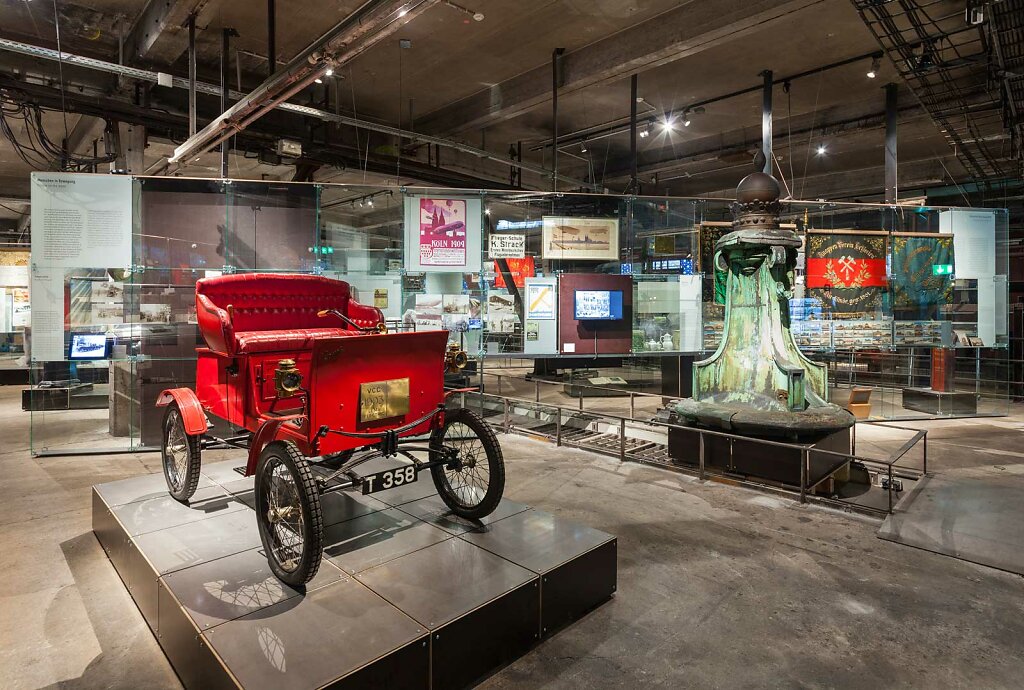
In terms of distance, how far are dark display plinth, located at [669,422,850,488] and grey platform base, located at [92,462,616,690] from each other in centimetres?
266

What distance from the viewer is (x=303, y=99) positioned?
350 inches

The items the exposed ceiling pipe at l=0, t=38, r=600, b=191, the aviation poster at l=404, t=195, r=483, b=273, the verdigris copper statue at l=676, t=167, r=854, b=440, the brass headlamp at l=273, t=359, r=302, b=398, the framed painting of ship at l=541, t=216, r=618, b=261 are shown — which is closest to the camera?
the brass headlamp at l=273, t=359, r=302, b=398

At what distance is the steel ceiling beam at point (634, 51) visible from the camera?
6.17 m

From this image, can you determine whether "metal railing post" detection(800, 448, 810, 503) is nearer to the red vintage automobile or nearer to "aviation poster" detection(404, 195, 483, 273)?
the red vintage automobile

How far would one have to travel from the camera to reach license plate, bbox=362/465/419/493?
2.97 metres

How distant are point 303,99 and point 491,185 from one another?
4.60 metres

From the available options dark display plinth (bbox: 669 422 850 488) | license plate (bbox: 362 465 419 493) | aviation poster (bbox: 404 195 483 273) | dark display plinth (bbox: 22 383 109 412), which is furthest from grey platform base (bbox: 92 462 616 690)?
dark display plinth (bbox: 22 383 109 412)

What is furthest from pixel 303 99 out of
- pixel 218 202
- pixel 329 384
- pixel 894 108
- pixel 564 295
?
pixel 894 108

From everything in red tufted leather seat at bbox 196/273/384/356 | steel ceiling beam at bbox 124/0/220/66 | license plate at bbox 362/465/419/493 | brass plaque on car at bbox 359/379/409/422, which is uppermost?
steel ceiling beam at bbox 124/0/220/66

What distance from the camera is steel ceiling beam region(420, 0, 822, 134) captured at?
617cm

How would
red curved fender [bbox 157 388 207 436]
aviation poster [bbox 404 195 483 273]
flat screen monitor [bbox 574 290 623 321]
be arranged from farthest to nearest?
flat screen monitor [bbox 574 290 623 321], aviation poster [bbox 404 195 483 273], red curved fender [bbox 157 388 207 436]

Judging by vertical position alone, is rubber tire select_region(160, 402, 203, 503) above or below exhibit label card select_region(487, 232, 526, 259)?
below

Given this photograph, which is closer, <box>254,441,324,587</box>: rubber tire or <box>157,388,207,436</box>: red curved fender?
<box>254,441,324,587</box>: rubber tire

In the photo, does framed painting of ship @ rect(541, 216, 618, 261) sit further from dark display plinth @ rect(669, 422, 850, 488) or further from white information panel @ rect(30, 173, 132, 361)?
white information panel @ rect(30, 173, 132, 361)
